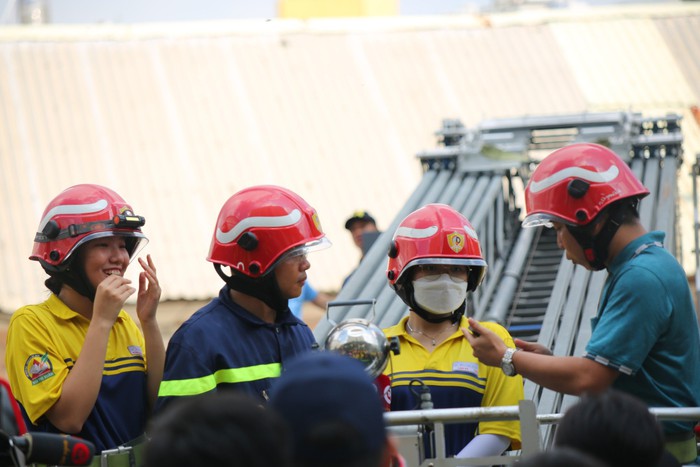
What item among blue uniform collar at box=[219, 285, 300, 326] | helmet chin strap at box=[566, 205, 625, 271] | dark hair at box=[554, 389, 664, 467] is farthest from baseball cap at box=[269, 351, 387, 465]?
helmet chin strap at box=[566, 205, 625, 271]

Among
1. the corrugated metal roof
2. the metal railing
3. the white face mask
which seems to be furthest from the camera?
the corrugated metal roof

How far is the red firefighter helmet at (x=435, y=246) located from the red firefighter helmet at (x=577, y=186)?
1.34 feet

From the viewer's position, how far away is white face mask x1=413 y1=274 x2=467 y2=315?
4516 millimetres

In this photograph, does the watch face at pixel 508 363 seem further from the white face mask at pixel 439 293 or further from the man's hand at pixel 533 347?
the white face mask at pixel 439 293

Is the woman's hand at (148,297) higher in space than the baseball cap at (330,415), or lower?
→ higher

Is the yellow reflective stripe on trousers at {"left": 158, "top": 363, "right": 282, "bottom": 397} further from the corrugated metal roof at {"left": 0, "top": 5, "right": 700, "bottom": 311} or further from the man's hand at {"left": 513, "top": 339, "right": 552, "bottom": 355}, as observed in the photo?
the corrugated metal roof at {"left": 0, "top": 5, "right": 700, "bottom": 311}

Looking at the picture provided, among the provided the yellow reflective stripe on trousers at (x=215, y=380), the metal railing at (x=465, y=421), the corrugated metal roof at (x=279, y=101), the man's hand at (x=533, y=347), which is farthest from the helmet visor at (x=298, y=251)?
the corrugated metal roof at (x=279, y=101)

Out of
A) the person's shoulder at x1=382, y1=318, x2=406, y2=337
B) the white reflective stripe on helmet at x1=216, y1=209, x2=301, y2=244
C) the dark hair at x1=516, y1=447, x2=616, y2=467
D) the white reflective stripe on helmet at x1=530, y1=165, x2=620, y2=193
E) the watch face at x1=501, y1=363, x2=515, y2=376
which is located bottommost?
the dark hair at x1=516, y1=447, x2=616, y2=467

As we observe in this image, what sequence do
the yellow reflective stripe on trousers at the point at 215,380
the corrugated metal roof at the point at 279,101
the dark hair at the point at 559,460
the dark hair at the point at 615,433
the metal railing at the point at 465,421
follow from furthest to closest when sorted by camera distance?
the corrugated metal roof at the point at 279,101 → the yellow reflective stripe on trousers at the point at 215,380 → the metal railing at the point at 465,421 → the dark hair at the point at 615,433 → the dark hair at the point at 559,460

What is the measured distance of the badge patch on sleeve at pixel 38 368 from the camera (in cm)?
395

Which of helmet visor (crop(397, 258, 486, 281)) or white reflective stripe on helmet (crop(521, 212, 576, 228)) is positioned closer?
white reflective stripe on helmet (crop(521, 212, 576, 228))

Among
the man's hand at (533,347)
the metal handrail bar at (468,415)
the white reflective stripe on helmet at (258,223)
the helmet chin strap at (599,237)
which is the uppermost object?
the white reflective stripe on helmet at (258,223)

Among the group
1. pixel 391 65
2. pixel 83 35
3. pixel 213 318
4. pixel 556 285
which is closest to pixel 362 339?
pixel 213 318

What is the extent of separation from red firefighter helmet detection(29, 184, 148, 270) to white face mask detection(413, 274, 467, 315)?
115cm
